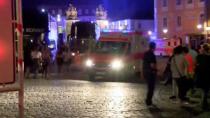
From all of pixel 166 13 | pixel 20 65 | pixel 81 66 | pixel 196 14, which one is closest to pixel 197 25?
pixel 196 14

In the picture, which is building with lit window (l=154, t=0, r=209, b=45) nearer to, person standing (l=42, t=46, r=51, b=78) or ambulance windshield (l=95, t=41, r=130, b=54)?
ambulance windshield (l=95, t=41, r=130, b=54)

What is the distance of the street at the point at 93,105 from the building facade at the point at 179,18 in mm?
48054

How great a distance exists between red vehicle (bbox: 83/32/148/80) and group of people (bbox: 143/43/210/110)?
1046 cm

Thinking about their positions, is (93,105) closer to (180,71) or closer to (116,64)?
(180,71)

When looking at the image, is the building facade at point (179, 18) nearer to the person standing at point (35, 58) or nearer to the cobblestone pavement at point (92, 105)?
the person standing at point (35, 58)

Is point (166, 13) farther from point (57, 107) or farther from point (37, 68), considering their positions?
point (57, 107)

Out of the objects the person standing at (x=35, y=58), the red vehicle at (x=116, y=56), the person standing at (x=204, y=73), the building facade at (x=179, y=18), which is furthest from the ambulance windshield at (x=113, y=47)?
the building facade at (x=179, y=18)

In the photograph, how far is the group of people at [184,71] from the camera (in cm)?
1441

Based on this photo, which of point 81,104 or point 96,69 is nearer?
point 81,104

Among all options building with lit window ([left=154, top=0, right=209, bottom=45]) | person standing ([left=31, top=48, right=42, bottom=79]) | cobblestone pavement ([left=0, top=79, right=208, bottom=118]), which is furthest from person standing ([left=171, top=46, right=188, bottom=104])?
building with lit window ([left=154, top=0, right=209, bottom=45])

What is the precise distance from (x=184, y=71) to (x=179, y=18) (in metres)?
61.1

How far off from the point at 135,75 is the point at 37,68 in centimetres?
543

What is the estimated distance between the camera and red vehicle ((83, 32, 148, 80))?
1046 inches

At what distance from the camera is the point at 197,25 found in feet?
225
